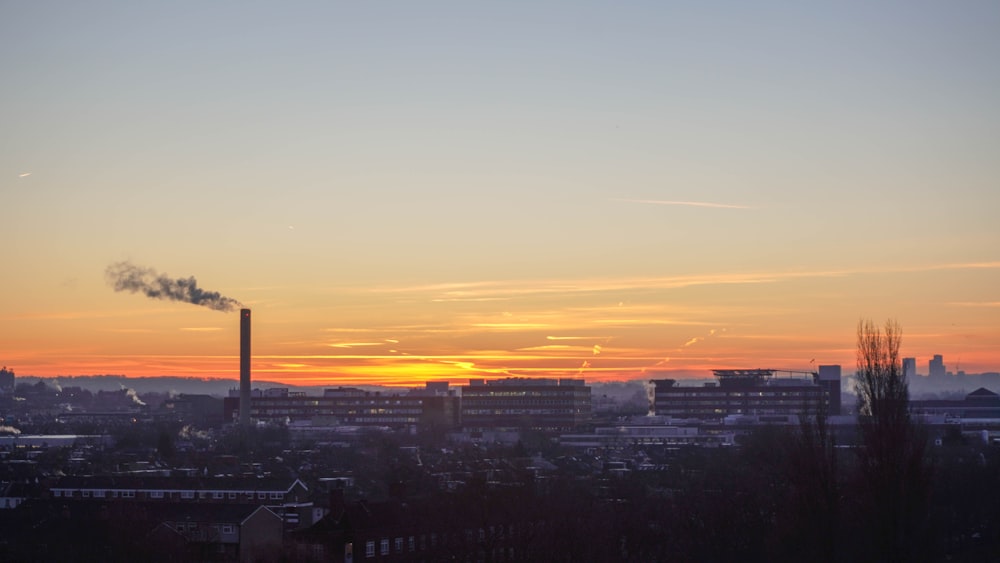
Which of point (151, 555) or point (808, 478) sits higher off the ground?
point (808, 478)

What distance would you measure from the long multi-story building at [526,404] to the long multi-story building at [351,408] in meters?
2.56

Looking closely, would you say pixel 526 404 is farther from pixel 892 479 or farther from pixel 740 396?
pixel 892 479

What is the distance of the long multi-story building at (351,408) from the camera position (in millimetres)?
166750

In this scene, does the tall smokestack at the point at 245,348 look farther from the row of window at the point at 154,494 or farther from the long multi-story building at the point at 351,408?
the row of window at the point at 154,494

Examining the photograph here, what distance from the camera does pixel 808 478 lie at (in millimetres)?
39906

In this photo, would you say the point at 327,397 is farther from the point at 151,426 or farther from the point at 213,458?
the point at 213,458

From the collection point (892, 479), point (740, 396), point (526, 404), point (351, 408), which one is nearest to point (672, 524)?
point (892, 479)

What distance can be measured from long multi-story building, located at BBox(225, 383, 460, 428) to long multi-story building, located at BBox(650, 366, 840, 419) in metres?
25.5

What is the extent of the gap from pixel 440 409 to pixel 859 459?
419ft

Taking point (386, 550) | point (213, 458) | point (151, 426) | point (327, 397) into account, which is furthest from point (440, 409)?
point (386, 550)

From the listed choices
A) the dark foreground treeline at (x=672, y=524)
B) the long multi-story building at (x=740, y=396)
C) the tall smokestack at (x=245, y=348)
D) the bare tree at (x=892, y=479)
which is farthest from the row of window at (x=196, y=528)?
the long multi-story building at (x=740, y=396)

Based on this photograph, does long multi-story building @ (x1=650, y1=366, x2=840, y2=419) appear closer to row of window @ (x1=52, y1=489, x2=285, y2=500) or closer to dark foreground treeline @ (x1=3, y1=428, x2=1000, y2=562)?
dark foreground treeline @ (x1=3, y1=428, x2=1000, y2=562)

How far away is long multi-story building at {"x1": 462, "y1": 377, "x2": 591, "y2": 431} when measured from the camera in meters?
164

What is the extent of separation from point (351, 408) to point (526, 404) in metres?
23.1
